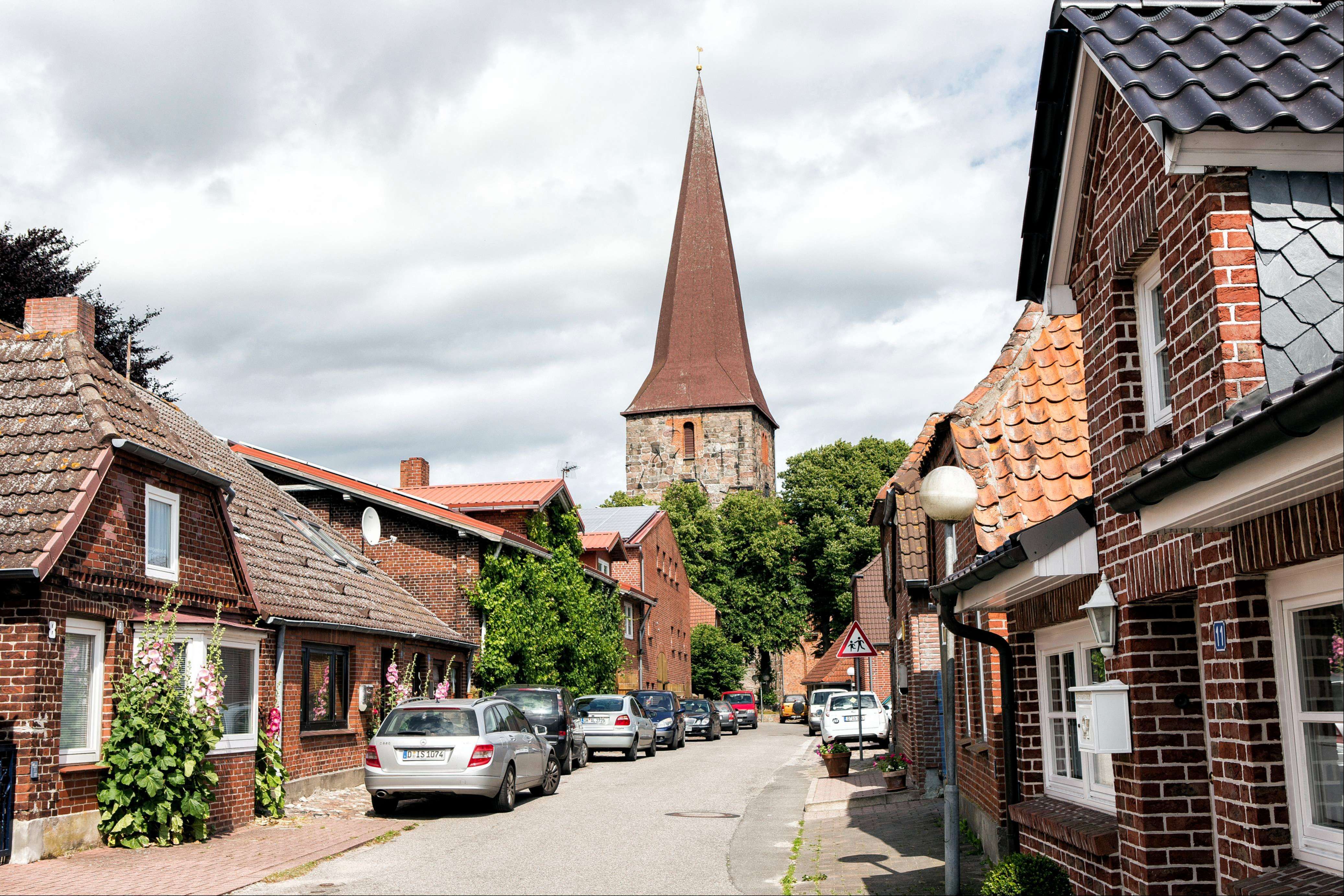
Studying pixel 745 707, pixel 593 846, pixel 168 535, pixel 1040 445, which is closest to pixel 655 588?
pixel 745 707

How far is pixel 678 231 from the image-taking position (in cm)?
8169

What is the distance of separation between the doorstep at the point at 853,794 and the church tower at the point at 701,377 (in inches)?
2204

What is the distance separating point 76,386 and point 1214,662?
11228 mm

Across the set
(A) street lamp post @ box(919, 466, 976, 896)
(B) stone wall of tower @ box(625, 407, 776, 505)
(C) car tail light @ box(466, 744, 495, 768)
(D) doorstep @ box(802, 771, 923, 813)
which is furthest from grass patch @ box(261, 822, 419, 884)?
(B) stone wall of tower @ box(625, 407, 776, 505)

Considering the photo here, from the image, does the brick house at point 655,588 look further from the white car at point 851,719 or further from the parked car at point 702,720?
the white car at point 851,719

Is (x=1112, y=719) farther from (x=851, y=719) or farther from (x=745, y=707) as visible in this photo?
(x=745, y=707)

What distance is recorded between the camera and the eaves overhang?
3740 mm

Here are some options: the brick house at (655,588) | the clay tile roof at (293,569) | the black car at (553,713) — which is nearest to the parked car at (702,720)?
the brick house at (655,588)

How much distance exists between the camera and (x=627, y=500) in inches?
3081

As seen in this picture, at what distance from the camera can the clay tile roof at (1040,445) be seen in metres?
10.8

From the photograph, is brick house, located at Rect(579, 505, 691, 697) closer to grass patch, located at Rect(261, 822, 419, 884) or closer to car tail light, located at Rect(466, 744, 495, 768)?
car tail light, located at Rect(466, 744, 495, 768)

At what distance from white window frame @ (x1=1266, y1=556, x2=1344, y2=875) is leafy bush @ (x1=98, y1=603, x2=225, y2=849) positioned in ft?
33.9

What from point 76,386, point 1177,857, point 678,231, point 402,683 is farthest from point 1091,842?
point 678,231

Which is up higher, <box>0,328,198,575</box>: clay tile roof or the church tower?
the church tower
